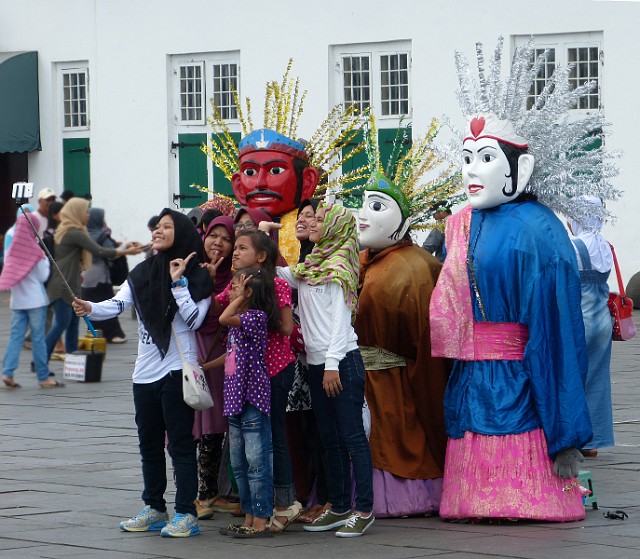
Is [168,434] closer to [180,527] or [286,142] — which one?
[180,527]

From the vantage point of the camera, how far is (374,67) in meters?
23.4

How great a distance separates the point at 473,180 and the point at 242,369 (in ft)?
5.19

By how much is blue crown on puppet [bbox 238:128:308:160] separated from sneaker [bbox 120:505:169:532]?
2412mm

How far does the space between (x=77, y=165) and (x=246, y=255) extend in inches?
781

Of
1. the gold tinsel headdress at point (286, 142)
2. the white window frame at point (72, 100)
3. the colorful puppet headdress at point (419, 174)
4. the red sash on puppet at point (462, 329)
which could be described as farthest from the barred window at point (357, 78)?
the red sash on puppet at point (462, 329)

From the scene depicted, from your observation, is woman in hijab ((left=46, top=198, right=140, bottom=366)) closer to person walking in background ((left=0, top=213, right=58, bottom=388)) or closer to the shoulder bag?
person walking in background ((left=0, top=213, right=58, bottom=388))

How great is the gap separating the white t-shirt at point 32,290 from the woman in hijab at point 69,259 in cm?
87

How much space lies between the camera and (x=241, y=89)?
24.7m

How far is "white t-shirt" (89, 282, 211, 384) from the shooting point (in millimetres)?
7129

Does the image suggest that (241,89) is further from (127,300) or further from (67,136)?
(127,300)

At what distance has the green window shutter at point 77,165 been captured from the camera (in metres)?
26.4

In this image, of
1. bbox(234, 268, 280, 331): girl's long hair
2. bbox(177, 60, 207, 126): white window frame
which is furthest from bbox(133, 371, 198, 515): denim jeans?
bbox(177, 60, 207, 126): white window frame

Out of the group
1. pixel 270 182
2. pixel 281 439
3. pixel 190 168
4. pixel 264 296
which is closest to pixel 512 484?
pixel 281 439

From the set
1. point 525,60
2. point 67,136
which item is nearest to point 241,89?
point 67,136
